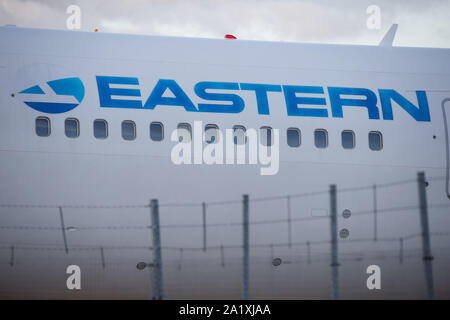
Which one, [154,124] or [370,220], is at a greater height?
[154,124]

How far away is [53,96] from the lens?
1108 centimetres

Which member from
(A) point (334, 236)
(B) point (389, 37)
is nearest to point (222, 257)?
(A) point (334, 236)

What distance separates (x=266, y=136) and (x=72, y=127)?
3316 mm

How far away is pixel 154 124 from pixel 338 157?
335cm

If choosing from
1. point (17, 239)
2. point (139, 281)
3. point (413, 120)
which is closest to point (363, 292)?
point (413, 120)

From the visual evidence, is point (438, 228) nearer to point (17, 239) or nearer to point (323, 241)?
point (323, 241)

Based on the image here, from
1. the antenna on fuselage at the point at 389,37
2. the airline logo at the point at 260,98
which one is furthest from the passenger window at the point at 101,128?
the antenna on fuselage at the point at 389,37

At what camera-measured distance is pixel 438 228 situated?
1249 centimetres

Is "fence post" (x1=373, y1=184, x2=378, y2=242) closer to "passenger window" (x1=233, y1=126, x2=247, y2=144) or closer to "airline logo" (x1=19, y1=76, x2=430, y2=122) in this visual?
"airline logo" (x1=19, y1=76, x2=430, y2=122)

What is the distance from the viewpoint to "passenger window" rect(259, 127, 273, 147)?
1157 cm

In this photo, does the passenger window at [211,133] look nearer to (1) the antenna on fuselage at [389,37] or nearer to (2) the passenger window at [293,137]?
(2) the passenger window at [293,137]
